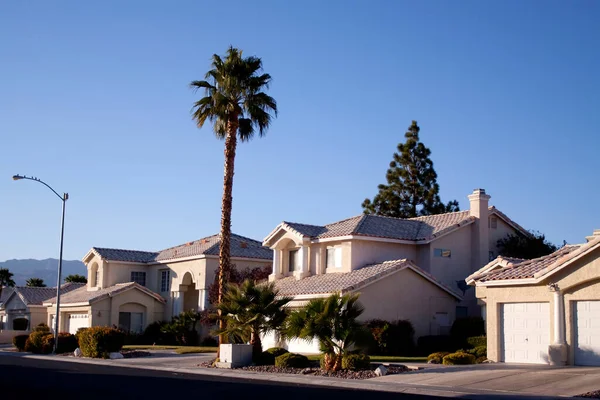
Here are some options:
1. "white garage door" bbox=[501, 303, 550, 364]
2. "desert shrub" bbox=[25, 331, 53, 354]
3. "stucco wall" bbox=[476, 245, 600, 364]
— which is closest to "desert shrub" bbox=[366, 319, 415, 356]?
"stucco wall" bbox=[476, 245, 600, 364]

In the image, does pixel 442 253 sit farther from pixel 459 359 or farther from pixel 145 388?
pixel 145 388

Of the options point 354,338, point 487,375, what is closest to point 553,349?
point 487,375

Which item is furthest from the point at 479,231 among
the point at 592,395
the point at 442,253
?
the point at 592,395

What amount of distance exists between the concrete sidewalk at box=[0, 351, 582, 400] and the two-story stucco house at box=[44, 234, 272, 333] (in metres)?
15.3

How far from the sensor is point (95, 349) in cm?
4000

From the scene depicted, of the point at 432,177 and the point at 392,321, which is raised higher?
the point at 432,177

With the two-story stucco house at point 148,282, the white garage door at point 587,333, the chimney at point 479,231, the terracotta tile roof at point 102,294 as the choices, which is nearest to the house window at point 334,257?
the chimney at point 479,231

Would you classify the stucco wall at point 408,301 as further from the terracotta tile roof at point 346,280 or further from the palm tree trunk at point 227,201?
the palm tree trunk at point 227,201

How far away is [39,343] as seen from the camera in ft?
150

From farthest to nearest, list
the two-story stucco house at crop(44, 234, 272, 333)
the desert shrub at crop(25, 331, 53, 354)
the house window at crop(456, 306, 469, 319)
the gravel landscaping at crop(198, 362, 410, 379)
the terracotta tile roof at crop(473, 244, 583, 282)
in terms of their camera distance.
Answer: the two-story stucco house at crop(44, 234, 272, 333) → the desert shrub at crop(25, 331, 53, 354) → the house window at crop(456, 306, 469, 319) → the terracotta tile roof at crop(473, 244, 583, 282) → the gravel landscaping at crop(198, 362, 410, 379)

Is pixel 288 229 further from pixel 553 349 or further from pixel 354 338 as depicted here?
pixel 553 349

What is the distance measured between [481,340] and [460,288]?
10287 mm

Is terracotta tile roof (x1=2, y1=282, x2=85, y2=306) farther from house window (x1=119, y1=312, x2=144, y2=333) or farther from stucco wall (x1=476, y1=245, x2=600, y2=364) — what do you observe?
Result: stucco wall (x1=476, y1=245, x2=600, y2=364)

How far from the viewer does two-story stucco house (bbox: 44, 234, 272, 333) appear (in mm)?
54344
